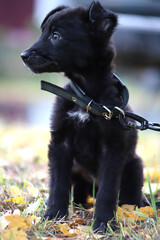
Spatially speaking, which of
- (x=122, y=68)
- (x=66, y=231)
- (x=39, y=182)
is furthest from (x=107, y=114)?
(x=122, y=68)

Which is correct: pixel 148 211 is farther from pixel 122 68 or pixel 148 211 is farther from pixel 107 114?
pixel 122 68

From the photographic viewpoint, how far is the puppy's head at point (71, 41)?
107 inches

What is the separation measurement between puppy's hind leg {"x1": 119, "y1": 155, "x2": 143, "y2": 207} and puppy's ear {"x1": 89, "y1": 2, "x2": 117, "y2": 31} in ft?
3.19

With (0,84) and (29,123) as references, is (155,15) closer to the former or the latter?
(29,123)

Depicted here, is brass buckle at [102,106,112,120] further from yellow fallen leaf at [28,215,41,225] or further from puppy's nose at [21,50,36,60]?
yellow fallen leaf at [28,215,41,225]

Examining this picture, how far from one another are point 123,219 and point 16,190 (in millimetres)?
870

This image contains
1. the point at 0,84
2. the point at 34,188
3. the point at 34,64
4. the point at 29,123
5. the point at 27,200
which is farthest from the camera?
the point at 0,84

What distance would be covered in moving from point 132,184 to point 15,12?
1633cm

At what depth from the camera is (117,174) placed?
2643 mm

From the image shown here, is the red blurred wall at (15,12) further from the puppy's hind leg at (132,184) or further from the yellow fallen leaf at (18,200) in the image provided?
the yellow fallen leaf at (18,200)

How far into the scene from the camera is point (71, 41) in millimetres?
2762

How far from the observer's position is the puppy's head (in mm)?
2727

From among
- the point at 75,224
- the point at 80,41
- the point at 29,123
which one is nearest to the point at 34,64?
the point at 80,41

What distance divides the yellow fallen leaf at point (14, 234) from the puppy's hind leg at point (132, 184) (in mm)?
1004
